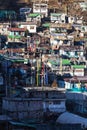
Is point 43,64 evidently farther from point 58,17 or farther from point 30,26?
point 58,17

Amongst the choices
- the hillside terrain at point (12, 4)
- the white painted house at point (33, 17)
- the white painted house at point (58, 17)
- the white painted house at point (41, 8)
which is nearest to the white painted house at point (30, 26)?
the white painted house at point (33, 17)

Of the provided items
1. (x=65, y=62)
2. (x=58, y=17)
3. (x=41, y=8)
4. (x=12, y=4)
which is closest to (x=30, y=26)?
(x=58, y=17)

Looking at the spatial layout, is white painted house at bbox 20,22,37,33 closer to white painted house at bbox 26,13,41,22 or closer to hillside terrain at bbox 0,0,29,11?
white painted house at bbox 26,13,41,22

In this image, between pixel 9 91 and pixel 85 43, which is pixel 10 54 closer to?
pixel 85 43

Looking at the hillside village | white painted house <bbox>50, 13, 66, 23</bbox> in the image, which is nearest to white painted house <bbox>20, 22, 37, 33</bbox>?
the hillside village

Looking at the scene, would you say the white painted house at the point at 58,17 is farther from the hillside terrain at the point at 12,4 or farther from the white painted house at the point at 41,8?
the hillside terrain at the point at 12,4

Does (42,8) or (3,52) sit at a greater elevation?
(42,8)

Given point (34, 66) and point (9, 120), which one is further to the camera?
point (34, 66)

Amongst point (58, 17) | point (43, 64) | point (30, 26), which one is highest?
point (58, 17)

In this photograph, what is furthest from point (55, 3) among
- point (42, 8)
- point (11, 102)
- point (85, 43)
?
point (11, 102)
